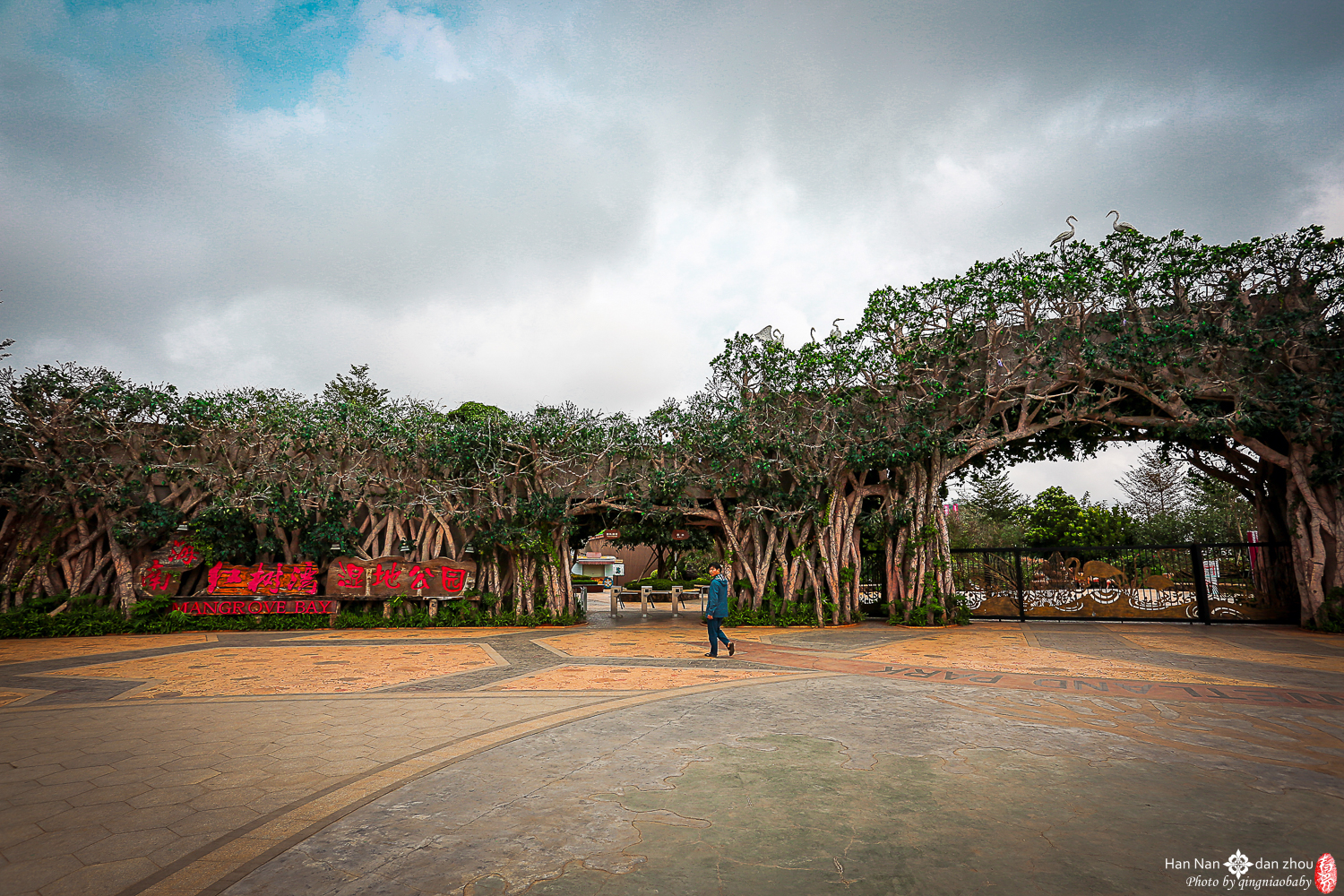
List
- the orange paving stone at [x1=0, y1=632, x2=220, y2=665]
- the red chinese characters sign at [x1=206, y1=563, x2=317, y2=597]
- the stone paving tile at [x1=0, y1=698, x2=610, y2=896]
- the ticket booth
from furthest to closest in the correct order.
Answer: the ticket booth
the red chinese characters sign at [x1=206, y1=563, x2=317, y2=597]
the orange paving stone at [x1=0, y1=632, x2=220, y2=665]
the stone paving tile at [x1=0, y1=698, x2=610, y2=896]

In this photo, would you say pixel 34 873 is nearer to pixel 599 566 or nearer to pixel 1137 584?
pixel 1137 584

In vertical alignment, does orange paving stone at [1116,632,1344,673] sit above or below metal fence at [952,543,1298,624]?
below

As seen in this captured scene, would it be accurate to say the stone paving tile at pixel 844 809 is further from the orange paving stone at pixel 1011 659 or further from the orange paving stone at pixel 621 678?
the orange paving stone at pixel 1011 659

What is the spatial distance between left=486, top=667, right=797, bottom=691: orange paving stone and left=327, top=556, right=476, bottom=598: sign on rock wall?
711 centimetres

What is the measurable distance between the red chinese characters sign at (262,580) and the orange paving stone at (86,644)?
1.19 metres

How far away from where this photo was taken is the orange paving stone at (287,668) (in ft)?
22.8

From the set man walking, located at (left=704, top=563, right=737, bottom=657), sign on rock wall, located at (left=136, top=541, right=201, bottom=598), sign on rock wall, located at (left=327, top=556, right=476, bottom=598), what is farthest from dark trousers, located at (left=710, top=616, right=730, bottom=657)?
sign on rock wall, located at (left=136, top=541, right=201, bottom=598)

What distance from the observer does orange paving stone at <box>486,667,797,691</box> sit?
6.93 metres

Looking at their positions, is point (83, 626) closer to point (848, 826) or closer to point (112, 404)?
point (112, 404)

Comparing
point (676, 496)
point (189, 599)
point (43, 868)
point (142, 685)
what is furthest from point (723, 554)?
point (43, 868)

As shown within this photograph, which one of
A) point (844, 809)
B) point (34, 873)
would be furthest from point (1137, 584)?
point (34, 873)

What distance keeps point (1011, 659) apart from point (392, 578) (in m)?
12.5

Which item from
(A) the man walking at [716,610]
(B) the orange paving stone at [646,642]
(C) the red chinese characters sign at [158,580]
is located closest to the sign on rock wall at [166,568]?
(C) the red chinese characters sign at [158,580]

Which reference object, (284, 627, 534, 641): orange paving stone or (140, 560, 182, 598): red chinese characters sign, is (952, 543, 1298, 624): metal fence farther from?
(140, 560, 182, 598): red chinese characters sign
